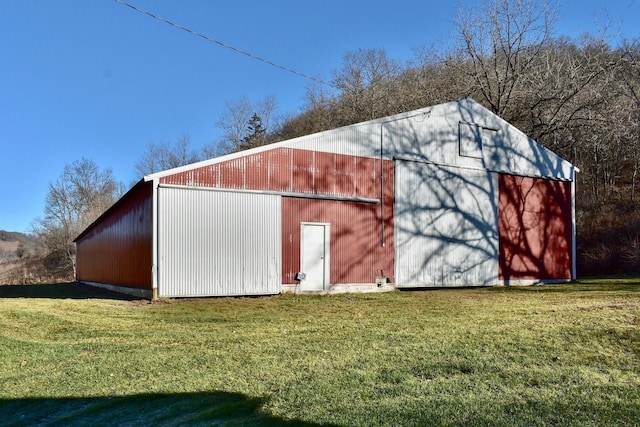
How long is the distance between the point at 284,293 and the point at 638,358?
9.28 metres

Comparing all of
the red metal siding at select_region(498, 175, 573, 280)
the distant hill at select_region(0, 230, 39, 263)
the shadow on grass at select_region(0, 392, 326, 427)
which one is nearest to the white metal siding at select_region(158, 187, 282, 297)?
the shadow on grass at select_region(0, 392, 326, 427)

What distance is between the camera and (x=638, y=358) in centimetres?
543

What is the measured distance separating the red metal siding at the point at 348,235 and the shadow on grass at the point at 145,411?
884 centimetres

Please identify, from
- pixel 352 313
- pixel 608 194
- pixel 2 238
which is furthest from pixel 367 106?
pixel 2 238

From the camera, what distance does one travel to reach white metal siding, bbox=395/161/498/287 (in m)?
15.6

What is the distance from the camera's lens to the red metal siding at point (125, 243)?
12.9 metres

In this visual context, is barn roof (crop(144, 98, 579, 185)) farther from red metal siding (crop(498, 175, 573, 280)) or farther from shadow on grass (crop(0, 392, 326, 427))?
shadow on grass (crop(0, 392, 326, 427))

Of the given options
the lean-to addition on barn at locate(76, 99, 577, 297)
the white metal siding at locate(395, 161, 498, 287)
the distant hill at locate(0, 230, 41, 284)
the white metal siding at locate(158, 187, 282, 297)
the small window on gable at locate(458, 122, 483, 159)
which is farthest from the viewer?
the distant hill at locate(0, 230, 41, 284)

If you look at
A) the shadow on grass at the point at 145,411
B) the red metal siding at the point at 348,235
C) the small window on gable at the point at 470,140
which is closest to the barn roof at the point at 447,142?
the small window on gable at the point at 470,140

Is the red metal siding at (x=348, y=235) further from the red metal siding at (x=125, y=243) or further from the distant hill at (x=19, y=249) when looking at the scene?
the distant hill at (x=19, y=249)

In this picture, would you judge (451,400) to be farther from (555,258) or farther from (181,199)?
(555,258)

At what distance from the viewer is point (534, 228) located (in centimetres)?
1825

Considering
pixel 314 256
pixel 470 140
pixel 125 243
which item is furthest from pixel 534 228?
pixel 125 243

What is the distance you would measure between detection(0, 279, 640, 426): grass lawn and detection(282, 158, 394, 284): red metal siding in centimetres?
419
